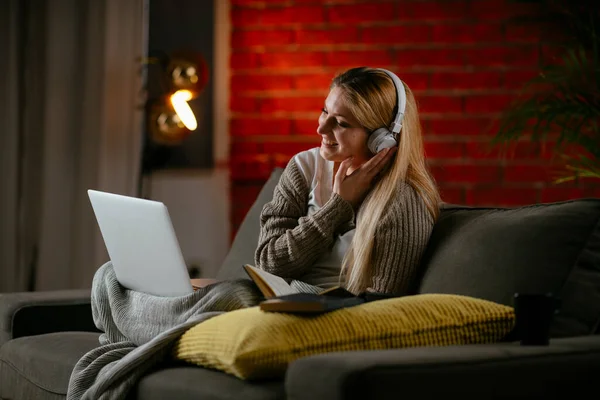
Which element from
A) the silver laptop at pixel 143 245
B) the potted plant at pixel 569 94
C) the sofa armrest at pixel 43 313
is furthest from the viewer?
the potted plant at pixel 569 94

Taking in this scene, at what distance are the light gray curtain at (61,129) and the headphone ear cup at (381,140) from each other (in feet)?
5.39

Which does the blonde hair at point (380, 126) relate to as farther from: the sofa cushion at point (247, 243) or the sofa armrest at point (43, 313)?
the sofa armrest at point (43, 313)

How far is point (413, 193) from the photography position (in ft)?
7.45

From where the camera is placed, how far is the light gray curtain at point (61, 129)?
3543 millimetres

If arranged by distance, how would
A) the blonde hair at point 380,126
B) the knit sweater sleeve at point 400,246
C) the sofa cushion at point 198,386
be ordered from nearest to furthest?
the sofa cushion at point 198,386 < the knit sweater sleeve at point 400,246 < the blonde hair at point 380,126

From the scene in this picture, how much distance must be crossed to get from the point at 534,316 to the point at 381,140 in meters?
0.80

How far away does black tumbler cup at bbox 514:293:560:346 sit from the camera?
1.60 metres

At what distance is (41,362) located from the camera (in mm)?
2229

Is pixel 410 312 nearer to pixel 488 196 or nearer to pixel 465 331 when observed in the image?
pixel 465 331

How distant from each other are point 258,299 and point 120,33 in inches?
86.8

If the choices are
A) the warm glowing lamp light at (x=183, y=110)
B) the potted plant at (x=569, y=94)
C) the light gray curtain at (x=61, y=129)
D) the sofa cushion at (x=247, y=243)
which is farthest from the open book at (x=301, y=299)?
the light gray curtain at (x=61, y=129)

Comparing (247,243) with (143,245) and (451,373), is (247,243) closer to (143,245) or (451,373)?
(143,245)

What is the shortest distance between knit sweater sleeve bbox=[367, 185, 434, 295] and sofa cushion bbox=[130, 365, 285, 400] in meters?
0.54

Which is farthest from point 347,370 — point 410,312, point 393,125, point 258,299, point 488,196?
point 488,196
